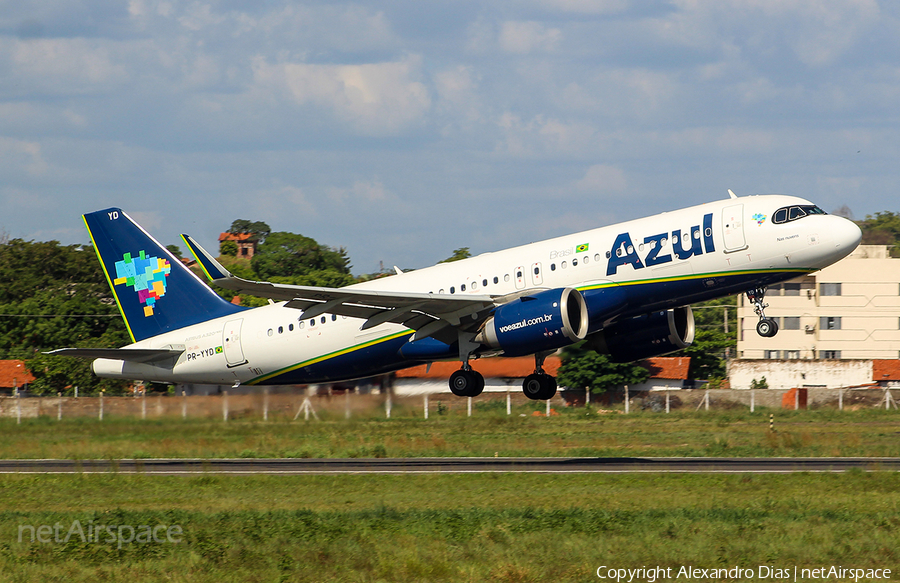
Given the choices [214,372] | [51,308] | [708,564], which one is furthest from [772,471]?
[51,308]

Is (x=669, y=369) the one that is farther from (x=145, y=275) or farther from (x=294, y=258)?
(x=294, y=258)

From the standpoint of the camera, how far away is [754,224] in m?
28.4

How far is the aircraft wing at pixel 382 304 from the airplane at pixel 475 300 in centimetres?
6

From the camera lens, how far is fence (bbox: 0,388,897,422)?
36.1 meters

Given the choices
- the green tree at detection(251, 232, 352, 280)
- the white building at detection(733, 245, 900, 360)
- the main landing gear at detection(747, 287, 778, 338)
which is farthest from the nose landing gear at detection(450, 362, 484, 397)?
the green tree at detection(251, 232, 352, 280)

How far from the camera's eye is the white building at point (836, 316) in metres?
98.6

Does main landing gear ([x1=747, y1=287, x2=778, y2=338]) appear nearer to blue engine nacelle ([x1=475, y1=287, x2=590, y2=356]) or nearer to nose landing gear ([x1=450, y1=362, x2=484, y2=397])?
blue engine nacelle ([x1=475, y1=287, x2=590, y2=356])

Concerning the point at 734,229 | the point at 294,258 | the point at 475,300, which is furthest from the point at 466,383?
the point at 294,258

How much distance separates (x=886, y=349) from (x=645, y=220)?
7884 centimetres

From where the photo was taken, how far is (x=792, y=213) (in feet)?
92.9

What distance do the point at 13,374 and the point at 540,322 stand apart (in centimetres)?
5792

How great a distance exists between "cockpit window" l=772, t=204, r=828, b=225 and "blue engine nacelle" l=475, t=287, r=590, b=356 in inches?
233

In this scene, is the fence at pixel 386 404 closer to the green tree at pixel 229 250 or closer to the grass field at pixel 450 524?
the grass field at pixel 450 524

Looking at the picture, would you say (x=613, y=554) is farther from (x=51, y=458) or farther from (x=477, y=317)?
(x=51, y=458)
